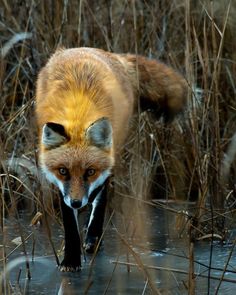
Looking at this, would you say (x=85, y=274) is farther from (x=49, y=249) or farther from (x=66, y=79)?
(x=66, y=79)

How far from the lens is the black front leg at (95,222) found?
18.3ft

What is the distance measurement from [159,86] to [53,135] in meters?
1.56

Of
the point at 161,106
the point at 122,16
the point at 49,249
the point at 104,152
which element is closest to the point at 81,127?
the point at 104,152

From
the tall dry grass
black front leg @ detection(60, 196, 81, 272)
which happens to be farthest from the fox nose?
the tall dry grass

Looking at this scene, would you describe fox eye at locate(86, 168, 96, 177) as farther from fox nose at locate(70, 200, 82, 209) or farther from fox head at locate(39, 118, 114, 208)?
fox nose at locate(70, 200, 82, 209)

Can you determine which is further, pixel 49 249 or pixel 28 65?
pixel 28 65

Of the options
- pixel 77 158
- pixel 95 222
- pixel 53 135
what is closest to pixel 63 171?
pixel 77 158

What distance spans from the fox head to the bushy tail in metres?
1.23

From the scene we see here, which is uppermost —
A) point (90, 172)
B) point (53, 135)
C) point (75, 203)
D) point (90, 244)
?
point (53, 135)

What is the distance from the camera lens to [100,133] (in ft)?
16.3

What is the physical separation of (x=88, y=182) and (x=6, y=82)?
109 inches

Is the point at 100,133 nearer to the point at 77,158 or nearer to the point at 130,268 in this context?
the point at 77,158

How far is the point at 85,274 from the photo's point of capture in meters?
4.82

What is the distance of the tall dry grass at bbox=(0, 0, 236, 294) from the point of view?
564 centimetres
